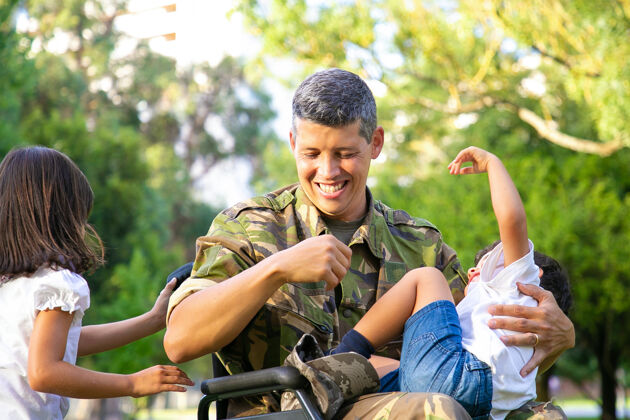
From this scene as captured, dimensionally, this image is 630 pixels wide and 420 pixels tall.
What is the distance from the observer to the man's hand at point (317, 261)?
2.28m

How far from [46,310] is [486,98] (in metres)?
12.1

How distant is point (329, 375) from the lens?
2.33m

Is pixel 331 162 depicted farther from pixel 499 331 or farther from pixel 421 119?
pixel 421 119

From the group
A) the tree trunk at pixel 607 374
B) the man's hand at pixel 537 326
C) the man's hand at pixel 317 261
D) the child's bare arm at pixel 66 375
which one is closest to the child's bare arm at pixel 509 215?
the man's hand at pixel 537 326

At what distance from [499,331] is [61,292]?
1423 millimetres

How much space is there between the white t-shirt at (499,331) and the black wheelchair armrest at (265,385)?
0.61 metres

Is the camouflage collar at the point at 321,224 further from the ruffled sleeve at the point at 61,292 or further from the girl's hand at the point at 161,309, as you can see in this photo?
the ruffled sleeve at the point at 61,292

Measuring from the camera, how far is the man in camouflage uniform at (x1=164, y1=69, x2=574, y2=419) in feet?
7.84

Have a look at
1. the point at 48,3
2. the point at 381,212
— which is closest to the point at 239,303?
the point at 381,212

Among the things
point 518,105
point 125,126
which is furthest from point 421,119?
point 125,126

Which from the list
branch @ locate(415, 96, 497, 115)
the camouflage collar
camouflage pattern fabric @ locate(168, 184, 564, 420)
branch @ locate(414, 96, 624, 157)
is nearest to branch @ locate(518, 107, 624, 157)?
branch @ locate(414, 96, 624, 157)

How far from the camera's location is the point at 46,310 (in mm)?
2594

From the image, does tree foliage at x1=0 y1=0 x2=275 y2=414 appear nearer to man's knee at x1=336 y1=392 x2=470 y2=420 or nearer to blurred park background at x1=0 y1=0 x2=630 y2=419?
blurred park background at x1=0 y1=0 x2=630 y2=419

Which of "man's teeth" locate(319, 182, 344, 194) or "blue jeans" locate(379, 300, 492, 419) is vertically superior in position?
"man's teeth" locate(319, 182, 344, 194)
